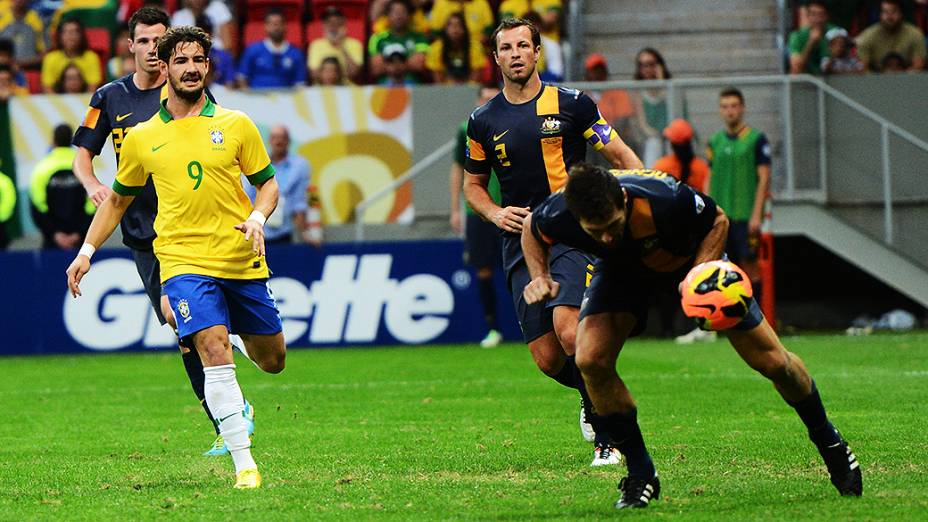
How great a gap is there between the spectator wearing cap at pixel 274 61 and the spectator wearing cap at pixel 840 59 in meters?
6.57

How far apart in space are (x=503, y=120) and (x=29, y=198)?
1160 centimetres

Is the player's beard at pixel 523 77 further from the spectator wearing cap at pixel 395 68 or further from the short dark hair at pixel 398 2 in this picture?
the short dark hair at pixel 398 2

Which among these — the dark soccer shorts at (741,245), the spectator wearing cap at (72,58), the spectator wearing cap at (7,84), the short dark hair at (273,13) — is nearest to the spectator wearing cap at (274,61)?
the short dark hair at (273,13)

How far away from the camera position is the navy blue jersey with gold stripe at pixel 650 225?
7.00 metres

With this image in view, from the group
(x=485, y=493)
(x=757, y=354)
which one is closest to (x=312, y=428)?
→ (x=485, y=493)

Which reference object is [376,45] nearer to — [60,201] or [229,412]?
[60,201]

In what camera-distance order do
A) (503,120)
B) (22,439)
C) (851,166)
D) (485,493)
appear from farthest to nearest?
1. (851,166)
2. (22,439)
3. (503,120)
4. (485,493)

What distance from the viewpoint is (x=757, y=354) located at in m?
7.16

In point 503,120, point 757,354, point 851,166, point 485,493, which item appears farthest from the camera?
point 851,166

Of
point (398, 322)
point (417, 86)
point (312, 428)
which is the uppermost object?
point (417, 86)

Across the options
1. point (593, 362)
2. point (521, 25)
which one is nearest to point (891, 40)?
point (521, 25)

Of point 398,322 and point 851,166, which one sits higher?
point 851,166

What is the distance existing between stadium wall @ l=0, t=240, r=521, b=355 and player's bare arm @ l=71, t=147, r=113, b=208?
27.3 feet

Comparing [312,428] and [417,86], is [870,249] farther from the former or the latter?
[312,428]
